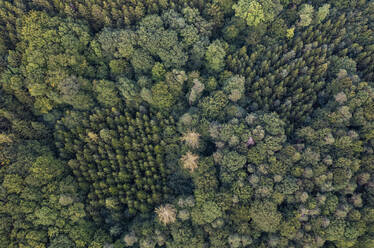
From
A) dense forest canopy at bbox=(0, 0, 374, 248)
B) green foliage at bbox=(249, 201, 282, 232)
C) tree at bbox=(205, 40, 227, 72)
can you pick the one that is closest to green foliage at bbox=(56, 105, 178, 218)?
dense forest canopy at bbox=(0, 0, 374, 248)

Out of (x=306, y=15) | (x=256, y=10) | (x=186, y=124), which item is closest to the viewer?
(x=186, y=124)

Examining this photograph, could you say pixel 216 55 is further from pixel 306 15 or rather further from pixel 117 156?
pixel 117 156

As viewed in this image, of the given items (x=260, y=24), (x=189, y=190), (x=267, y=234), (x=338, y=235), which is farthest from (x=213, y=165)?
(x=260, y=24)

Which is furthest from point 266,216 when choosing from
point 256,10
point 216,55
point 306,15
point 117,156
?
point 306,15

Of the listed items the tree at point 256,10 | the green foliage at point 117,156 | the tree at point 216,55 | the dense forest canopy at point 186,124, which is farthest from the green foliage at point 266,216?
the tree at point 256,10

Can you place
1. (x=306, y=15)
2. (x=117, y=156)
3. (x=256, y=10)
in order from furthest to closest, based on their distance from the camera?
(x=306, y=15), (x=256, y=10), (x=117, y=156)

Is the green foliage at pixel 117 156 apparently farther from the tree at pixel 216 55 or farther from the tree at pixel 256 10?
the tree at pixel 256 10

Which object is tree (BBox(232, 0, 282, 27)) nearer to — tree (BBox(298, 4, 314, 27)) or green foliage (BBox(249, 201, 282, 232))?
tree (BBox(298, 4, 314, 27))

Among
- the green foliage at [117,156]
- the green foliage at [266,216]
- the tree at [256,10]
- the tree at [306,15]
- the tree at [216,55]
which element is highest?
the tree at [306,15]

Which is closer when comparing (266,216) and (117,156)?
(266,216)
